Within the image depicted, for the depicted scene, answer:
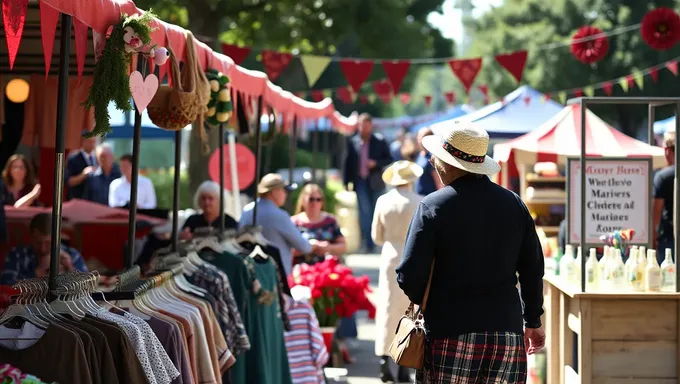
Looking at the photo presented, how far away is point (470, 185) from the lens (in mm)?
5230

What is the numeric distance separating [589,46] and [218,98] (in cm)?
941

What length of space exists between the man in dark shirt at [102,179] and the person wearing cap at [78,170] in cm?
11

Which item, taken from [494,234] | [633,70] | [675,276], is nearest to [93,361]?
[494,234]

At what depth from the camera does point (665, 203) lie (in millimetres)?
9016

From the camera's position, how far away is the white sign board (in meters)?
7.47

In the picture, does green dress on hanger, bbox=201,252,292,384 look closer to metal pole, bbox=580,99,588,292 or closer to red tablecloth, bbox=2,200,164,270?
metal pole, bbox=580,99,588,292

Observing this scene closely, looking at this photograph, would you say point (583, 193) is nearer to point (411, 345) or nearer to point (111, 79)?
point (411, 345)

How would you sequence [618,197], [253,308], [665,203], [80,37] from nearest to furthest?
[80,37]
[253,308]
[618,197]
[665,203]

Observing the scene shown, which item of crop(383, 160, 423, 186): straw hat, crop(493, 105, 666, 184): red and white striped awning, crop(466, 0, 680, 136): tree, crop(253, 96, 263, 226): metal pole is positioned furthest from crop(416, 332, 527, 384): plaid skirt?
crop(466, 0, 680, 136): tree

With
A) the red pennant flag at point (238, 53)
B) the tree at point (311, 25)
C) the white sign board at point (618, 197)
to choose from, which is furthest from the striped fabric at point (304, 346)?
→ the tree at point (311, 25)

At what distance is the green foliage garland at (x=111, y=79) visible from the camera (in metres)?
4.47

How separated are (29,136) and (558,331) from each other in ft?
16.3

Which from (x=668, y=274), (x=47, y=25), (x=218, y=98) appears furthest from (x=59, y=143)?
(x=668, y=274)

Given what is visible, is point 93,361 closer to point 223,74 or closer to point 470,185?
point 470,185
